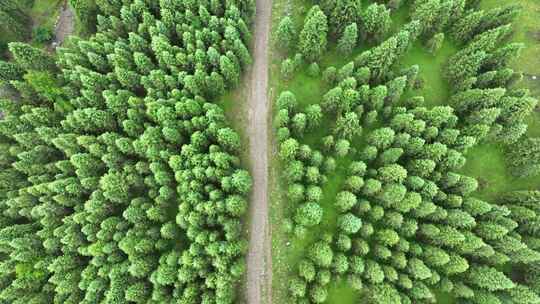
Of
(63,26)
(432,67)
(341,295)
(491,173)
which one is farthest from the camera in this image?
(63,26)

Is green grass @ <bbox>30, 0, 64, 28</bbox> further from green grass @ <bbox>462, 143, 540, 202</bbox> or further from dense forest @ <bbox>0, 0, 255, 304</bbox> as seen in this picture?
green grass @ <bbox>462, 143, 540, 202</bbox>

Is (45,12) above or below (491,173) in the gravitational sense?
above

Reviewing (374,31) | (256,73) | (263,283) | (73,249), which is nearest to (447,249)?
(263,283)

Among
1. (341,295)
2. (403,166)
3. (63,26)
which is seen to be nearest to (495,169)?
(403,166)

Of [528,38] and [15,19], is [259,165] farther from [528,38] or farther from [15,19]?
[528,38]

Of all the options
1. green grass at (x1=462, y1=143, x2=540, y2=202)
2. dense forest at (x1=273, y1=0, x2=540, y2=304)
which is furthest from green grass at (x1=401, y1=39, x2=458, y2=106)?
green grass at (x1=462, y1=143, x2=540, y2=202)

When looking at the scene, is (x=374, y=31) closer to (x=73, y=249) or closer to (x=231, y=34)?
(x=231, y=34)
